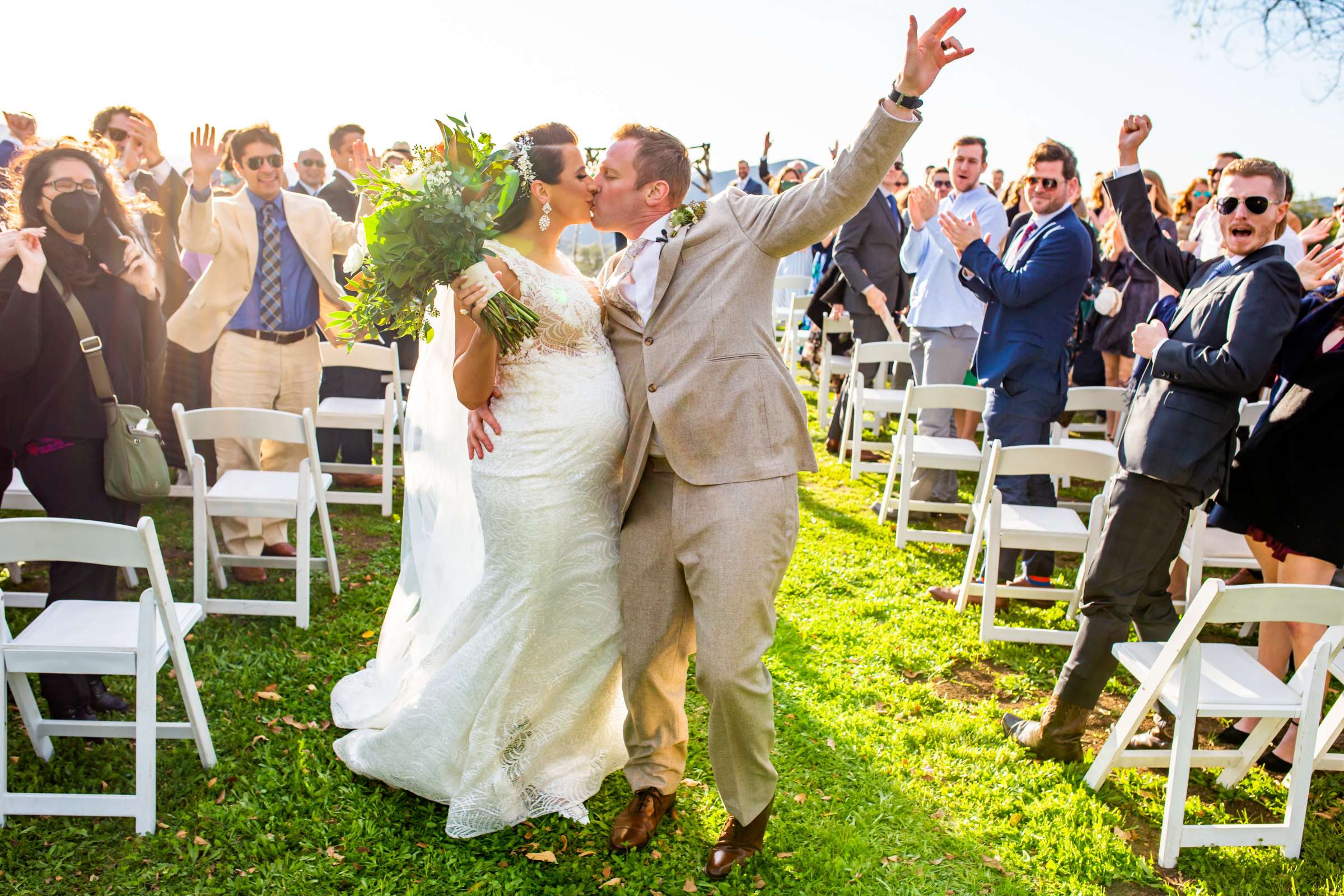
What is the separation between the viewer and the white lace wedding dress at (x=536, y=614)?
3396 millimetres

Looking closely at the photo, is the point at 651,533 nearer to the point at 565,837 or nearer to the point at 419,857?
the point at 565,837

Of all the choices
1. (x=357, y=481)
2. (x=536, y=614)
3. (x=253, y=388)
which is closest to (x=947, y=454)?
(x=536, y=614)

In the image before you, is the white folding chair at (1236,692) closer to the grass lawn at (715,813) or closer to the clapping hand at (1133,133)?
the grass lawn at (715,813)

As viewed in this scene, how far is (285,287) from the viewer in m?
5.82

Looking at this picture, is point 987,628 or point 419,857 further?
point 987,628

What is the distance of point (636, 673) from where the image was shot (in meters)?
3.38

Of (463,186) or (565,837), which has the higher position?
(463,186)

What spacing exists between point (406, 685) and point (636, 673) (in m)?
1.13

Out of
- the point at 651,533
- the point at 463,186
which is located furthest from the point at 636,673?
the point at 463,186

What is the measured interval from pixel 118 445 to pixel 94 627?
2.81 ft

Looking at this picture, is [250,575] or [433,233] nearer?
[433,233]

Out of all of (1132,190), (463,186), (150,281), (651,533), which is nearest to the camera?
(463,186)

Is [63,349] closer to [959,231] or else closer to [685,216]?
[685,216]

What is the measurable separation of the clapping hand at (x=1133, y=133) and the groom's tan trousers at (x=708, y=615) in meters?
2.69
